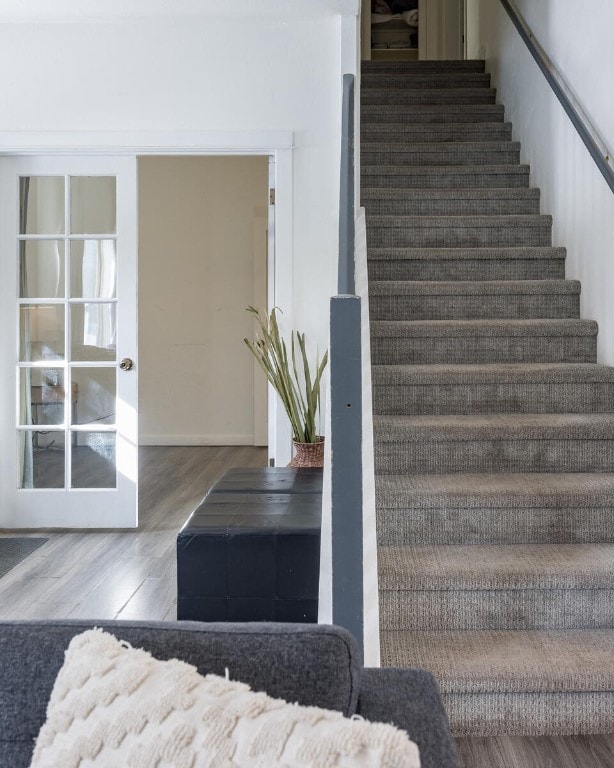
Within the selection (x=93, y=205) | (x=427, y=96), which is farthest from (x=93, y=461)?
(x=427, y=96)

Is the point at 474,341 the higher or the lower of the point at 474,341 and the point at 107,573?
the higher

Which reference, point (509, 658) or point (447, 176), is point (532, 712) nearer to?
point (509, 658)

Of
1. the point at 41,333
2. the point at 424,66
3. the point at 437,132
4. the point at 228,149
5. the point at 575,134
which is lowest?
the point at 41,333

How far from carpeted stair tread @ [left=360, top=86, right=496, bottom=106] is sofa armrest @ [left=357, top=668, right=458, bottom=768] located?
4.52 meters

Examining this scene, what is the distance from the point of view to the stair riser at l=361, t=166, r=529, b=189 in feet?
13.1

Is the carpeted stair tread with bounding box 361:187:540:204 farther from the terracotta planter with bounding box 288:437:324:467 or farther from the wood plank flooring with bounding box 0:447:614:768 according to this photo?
the wood plank flooring with bounding box 0:447:614:768

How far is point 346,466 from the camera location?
4.26ft

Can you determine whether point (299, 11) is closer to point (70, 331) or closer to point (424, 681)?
point (70, 331)

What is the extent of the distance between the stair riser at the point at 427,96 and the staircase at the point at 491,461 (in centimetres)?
113

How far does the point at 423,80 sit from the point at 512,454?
3483 millimetres

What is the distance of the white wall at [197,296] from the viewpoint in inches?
262

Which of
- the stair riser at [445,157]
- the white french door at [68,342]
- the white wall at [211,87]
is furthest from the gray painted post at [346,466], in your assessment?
the stair riser at [445,157]

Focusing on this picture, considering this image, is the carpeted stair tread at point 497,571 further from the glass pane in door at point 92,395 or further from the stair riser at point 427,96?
the stair riser at point 427,96

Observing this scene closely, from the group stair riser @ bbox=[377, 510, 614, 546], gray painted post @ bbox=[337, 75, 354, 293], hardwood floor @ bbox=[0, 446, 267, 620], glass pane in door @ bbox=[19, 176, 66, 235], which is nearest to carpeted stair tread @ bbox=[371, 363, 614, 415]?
stair riser @ bbox=[377, 510, 614, 546]
